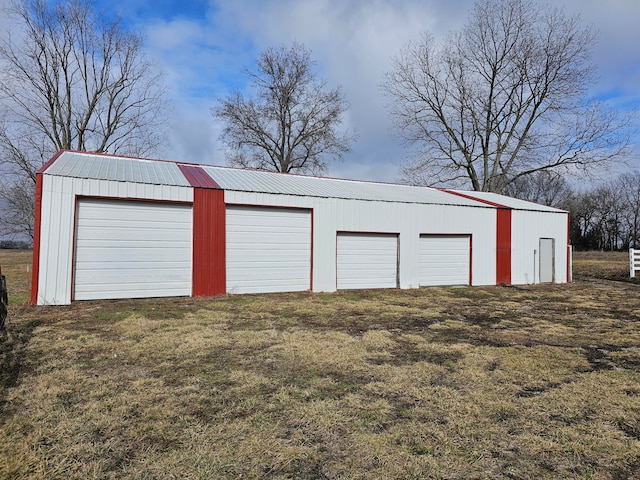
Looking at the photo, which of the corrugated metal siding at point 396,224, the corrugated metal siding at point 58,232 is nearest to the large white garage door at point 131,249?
the corrugated metal siding at point 58,232

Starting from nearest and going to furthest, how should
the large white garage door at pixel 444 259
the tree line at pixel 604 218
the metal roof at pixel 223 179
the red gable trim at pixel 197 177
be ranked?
the metal roof at pixel 223 179, the red gable trim at pixel 197 177, the large white garage door at pixel 444 259, the tree line at pixel 604 218

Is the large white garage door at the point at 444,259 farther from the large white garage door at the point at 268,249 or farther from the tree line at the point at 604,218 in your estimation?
the tree line at the point at 604,218

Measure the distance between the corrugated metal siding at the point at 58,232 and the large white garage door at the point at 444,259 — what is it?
10.4 meters

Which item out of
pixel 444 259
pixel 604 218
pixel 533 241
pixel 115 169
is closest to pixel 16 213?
pixel 115 169

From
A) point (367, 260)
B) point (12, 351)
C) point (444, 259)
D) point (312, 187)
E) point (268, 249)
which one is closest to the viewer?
point (12, 351)

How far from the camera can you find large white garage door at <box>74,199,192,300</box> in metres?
9.37

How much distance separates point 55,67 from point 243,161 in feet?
45.6

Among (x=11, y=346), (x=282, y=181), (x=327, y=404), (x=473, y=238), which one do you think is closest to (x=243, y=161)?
(x=282, y=181)

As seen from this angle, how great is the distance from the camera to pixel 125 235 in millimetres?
9766

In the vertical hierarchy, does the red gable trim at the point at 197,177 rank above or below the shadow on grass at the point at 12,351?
above

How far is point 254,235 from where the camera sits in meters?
11.2

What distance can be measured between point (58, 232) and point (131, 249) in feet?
5.34

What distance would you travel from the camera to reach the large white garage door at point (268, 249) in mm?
10945

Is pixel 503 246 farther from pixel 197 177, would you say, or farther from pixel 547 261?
pixel 197 177
